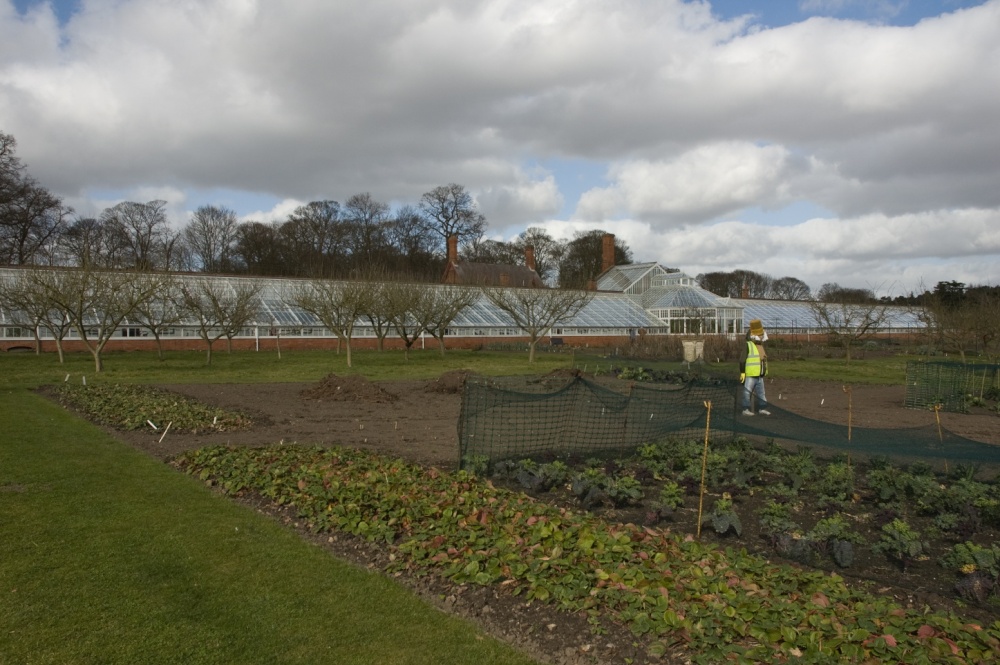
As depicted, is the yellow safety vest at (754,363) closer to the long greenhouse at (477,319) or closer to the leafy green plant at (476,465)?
the leafy green plant at (476,465)

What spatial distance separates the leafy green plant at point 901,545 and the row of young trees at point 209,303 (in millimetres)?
27544

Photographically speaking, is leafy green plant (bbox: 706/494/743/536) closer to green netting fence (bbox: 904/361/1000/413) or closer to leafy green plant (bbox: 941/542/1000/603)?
leafy green plant (bbox: 941/542/1000/603)

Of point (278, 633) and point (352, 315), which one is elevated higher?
point (352, 315)

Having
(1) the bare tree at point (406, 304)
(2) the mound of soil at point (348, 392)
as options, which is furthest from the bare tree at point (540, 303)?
(2) the mound of soil at point (348, 392)

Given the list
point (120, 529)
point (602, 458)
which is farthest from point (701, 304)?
point (120, 529)

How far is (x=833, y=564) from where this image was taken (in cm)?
581

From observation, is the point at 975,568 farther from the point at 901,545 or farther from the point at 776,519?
the point at 776,519

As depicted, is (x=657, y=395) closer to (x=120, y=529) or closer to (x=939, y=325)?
(x=120, y=529)

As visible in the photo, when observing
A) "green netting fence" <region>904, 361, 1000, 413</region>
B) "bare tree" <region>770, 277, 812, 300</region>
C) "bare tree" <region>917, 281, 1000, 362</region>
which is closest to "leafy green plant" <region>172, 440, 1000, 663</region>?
"green netting fence" <region>904, 361, 1000, 413</region>

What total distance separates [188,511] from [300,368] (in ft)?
75.1

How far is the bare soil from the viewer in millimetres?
4648

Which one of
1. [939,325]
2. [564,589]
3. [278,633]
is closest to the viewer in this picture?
[278,633]

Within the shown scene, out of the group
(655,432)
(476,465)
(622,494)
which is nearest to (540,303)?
(655,432)

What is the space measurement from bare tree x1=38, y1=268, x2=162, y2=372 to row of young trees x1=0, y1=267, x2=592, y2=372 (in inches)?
2.1
